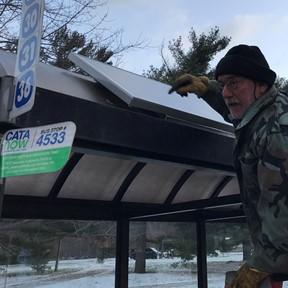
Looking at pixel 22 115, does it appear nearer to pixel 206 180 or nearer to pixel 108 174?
pixel 108 174

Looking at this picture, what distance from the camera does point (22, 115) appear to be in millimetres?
2447

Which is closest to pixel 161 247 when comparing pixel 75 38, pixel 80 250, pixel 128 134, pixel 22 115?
pixel 80 250

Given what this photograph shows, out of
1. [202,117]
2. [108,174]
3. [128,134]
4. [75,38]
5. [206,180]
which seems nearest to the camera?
[128,134]

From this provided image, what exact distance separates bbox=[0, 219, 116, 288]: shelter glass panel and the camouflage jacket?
3.38m

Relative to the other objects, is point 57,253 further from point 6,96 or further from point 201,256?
point 6,96

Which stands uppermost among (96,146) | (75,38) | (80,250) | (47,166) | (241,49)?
(75,38)

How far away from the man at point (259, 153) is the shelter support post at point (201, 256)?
4790 millimetres

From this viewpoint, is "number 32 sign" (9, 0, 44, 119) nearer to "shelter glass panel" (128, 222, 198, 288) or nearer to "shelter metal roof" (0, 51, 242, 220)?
"shelter metal roof" (0, 51, 242, 220)

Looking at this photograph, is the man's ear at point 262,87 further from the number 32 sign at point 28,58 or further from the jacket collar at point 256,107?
the number 32 sign at point 28,58

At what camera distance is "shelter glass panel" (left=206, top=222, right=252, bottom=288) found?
6.92 metres

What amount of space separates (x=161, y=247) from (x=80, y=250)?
1.42m

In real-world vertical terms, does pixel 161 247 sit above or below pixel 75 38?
below

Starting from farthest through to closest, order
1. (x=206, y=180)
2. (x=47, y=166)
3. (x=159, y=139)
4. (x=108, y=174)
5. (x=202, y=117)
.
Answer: (x=206, y=180) < (x=108, y=174) < (x=202, y=117) < (x=159, y=139) < (x=47, y=166)

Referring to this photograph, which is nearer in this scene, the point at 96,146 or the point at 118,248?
the point at 96,146
